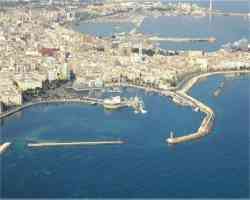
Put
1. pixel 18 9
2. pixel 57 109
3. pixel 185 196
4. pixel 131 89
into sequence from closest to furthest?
pixel 185 196 < pixel 57 109 < pixel 131 89 < pixel 18 9

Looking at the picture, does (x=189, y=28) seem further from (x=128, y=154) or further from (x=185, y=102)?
(x=128, y=154)

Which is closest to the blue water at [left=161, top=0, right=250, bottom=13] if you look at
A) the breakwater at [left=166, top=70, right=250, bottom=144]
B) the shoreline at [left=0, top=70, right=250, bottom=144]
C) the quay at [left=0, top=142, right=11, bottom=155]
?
the shoreline at [left=0, top=70, right=250, bottom=144]

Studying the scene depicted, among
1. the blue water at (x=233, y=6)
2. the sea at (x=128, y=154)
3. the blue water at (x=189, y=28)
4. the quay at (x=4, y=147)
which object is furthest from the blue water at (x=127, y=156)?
the blue water at (x=233, y=6)

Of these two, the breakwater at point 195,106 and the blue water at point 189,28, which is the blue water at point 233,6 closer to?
the blue water at point 189,28

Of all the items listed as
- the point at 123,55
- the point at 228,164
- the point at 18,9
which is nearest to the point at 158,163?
the point at 228,164

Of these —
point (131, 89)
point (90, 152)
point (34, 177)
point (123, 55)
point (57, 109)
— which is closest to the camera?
point (34, 177)

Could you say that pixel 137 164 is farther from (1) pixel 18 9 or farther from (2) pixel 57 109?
(1) pixel 18 9

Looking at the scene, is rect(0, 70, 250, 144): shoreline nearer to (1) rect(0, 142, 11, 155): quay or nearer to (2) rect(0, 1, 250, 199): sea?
(2) rect(0, 1, 250, 199): sea

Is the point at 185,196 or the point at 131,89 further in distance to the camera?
the point at 131,89
